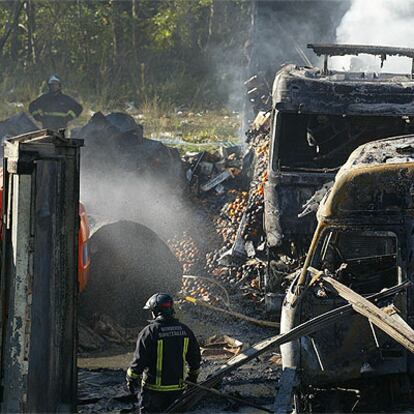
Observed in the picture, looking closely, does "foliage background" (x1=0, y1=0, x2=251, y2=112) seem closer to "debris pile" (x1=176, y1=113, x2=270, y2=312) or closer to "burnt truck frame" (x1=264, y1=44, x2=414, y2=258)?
"debris pile" (x1=176, y1=113, x2=270, y2=312)

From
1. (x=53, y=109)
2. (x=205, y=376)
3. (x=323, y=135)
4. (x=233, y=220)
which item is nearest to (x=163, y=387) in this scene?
(x=205, y=376)

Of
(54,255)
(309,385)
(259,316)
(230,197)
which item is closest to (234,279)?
(259,316)

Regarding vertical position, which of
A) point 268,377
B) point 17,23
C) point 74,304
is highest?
point 17,23

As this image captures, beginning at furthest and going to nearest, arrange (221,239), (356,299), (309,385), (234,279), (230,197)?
(230,197) → (221,239) → (234,279) → (309,385) → (356,299)

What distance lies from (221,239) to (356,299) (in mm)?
6521

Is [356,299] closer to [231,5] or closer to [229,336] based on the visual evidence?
[229,336]

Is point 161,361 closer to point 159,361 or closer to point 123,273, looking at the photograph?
point 159,361

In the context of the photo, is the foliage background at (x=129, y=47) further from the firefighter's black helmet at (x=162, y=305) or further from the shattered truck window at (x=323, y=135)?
the firefighter's black helmet at (x=162, y=305)

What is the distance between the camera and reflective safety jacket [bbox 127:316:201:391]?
6715 mm

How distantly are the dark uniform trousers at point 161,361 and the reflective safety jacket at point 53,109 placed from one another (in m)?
8.59

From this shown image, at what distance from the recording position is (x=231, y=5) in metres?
27.9

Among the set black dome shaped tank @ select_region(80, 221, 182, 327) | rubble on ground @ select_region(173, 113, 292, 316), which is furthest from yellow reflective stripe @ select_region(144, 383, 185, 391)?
black dome shaped tank @ select_region(80, 221, 182, 327)

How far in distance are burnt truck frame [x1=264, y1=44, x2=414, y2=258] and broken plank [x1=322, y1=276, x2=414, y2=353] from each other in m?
3.13

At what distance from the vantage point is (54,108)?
1491cm
